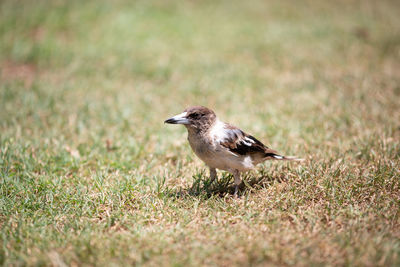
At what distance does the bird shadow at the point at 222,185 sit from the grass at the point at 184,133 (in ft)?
→ 0.07

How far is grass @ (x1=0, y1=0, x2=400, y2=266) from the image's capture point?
9.41 feet

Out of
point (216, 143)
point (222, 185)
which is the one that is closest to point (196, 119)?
point (216, 143)

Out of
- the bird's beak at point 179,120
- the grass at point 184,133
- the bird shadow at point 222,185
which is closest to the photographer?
the grass at point 184,133

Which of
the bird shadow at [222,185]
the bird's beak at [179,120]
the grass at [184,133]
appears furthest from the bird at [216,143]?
the grass at [184,133]

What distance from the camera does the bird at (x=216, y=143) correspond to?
11.6 ft

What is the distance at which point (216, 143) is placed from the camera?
3.54 meters

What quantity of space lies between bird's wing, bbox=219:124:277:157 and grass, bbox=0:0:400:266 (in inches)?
16.0

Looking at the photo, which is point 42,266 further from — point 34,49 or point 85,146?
point 34,49

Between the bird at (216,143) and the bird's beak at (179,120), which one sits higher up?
the bird's beak at (179,120)

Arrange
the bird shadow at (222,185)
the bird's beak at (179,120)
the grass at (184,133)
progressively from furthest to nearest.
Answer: the bird shadow at (222,185) → the bird's beak at (179,120) → the grass at (184,133)

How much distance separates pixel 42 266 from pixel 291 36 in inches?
333

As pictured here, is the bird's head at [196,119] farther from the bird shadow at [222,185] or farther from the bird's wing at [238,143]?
the bird shadow at [222,185]

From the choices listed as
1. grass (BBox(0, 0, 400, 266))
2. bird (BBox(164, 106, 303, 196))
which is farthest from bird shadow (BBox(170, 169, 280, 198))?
bird (BBox(164, 106, 303, 196))

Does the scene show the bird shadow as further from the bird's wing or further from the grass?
the bird's wing
